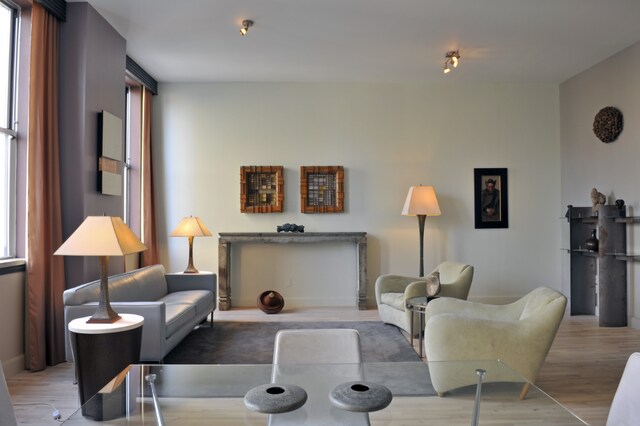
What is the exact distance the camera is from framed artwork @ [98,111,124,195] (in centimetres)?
444

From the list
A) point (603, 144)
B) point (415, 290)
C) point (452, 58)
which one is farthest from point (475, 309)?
point (603, 144)

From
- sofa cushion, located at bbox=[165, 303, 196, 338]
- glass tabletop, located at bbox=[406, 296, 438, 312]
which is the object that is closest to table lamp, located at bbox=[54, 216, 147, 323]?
sofa cushion, located at bbox=[165, 303, 196, 338]

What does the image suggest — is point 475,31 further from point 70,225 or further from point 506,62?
point 70,225

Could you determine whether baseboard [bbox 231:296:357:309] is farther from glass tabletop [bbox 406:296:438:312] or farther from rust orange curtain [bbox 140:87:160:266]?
glass tabletop [bbox 406:296:438:312]

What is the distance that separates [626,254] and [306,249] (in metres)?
3.88

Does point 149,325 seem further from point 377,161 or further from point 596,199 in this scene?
point 596,199

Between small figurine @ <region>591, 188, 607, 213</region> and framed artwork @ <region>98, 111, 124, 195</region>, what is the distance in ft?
17.6

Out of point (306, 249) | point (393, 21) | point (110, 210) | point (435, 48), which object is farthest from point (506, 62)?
point (110, 210)

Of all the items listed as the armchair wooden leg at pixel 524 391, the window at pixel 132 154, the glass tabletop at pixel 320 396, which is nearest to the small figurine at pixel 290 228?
the window at pixel 132 154

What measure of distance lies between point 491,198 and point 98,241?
17.8 feet

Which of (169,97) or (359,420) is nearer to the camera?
(359,420)

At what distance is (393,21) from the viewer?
463cm

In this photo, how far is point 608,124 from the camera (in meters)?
5.61

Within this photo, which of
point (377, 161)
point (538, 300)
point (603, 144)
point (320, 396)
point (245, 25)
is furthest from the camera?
point (377, 161)
